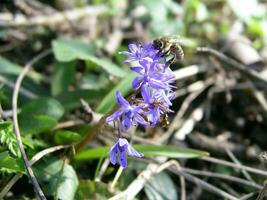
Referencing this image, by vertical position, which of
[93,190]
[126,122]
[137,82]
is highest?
[137,82]

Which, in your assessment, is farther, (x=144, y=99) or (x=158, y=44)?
(x=158, y=44)

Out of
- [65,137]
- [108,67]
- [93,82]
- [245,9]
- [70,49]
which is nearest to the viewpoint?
[65,137]

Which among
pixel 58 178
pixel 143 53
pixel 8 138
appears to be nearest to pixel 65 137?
pixel 58 178

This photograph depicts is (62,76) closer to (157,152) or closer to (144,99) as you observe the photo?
(157,152)

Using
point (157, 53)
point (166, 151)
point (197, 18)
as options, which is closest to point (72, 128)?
point (166, 151)

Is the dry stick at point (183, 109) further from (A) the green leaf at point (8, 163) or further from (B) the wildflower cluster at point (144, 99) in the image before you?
(A) the green leaf at point (8, 163)

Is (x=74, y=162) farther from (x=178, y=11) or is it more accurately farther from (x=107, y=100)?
(x=178, y=11)

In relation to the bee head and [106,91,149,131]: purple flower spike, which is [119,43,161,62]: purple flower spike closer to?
the bee head

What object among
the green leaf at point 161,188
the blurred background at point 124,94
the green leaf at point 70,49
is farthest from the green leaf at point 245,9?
the green leaf at point 161,188
